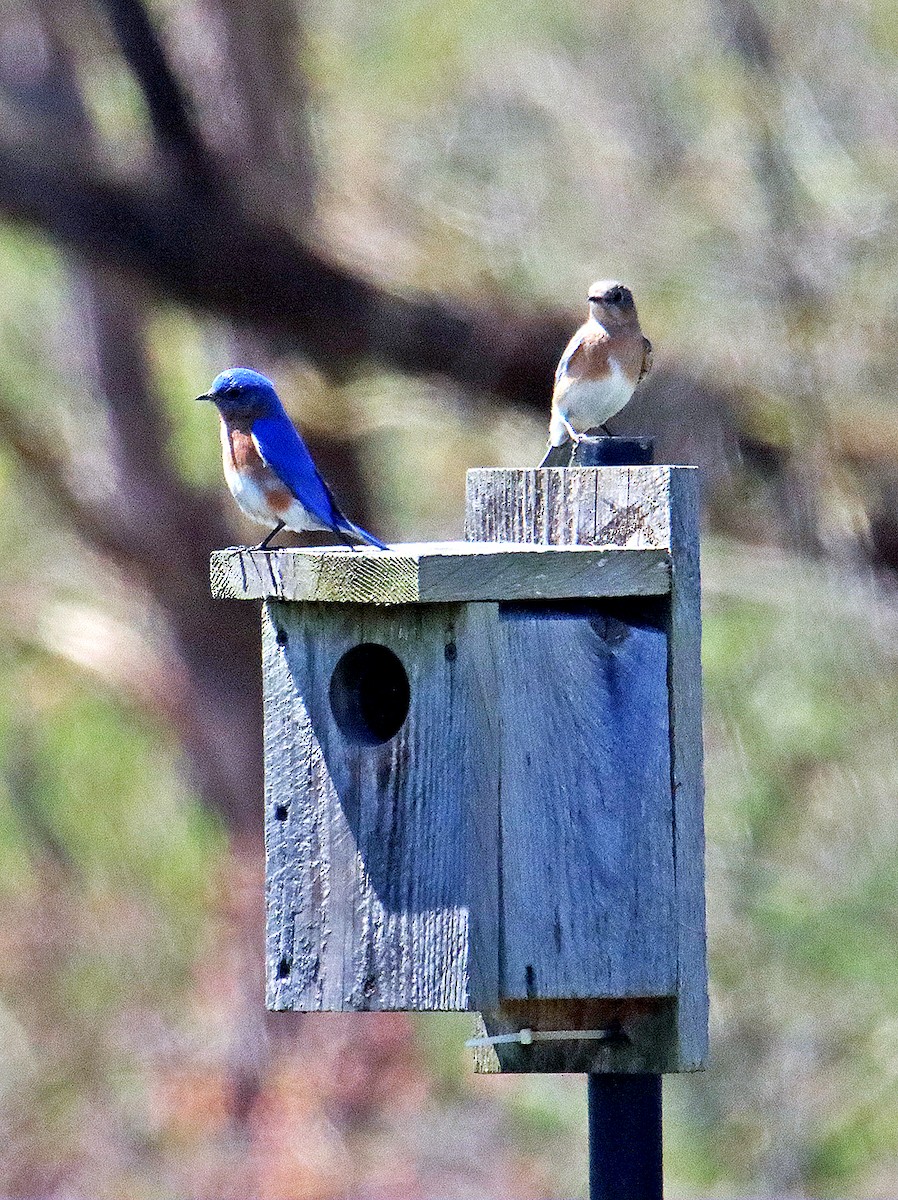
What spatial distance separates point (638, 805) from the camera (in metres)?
3.01

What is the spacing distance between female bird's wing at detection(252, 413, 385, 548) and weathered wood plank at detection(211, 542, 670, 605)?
48 cm

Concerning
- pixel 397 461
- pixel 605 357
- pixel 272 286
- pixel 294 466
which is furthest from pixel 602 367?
pixel 397 461

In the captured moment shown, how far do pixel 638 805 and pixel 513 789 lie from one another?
0.20 metres

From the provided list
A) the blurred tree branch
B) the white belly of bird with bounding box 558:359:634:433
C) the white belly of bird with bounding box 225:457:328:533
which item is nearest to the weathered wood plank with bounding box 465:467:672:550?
the white belly of bird with bounding box 225:457:328:533

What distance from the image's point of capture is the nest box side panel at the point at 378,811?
293 centimetres

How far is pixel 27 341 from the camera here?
379 inches

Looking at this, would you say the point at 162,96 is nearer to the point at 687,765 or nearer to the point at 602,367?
the point at 602,367

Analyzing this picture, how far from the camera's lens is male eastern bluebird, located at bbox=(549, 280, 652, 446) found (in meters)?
3.88

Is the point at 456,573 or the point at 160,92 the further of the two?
the point at 160,92

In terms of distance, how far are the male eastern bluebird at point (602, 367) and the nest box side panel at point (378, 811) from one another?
2.82ft

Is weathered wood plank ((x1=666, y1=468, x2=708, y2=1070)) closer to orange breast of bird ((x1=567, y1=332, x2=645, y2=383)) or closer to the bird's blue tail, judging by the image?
the bird's blue tail

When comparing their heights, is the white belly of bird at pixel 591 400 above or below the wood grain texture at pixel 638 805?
above

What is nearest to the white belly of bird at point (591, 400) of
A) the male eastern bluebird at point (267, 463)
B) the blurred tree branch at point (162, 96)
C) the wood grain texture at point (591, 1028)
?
the male eastern bluebird at point (267, 463)

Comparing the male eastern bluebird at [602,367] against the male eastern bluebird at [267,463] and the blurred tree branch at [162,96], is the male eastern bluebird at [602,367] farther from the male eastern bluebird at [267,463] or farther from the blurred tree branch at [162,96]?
the blurred tree branch at [162,96]
